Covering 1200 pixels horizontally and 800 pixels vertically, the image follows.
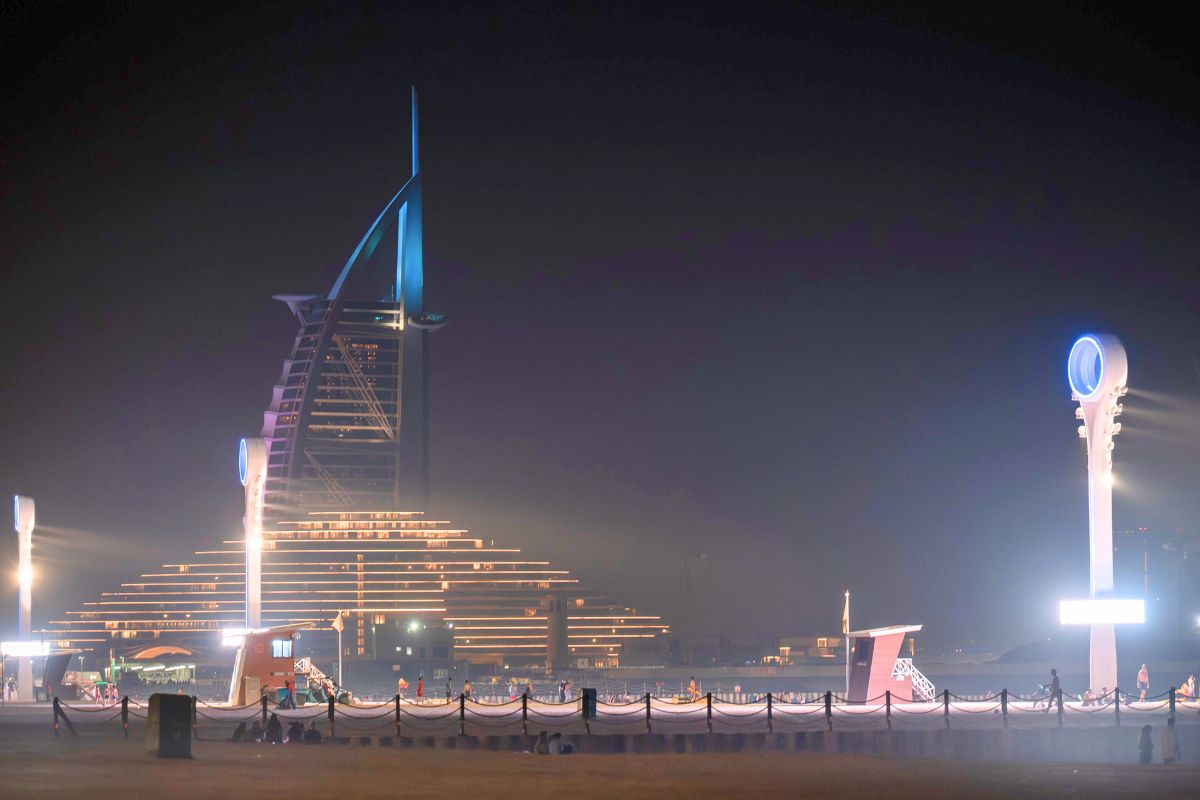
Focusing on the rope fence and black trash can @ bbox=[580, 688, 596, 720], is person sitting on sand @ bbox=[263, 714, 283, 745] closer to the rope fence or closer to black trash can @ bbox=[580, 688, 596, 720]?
the rope fence

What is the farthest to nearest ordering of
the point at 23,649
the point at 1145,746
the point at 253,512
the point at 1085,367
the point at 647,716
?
the point at 23,649
the point at 253,512
the point at 1085,367
the point at 647,716
the point at 1145,746

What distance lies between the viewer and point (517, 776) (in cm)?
2503

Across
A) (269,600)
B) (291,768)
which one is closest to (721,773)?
(291,768)

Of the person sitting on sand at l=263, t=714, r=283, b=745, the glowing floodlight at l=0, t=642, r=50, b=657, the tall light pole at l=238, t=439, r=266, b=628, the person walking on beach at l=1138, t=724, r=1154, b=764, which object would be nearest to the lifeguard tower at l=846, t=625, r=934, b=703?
the person walking on beach at l=1138, t=724, r=1154, b=764

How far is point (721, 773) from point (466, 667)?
89.7 metres

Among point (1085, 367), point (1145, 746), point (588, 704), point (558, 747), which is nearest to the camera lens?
point (558, 747)

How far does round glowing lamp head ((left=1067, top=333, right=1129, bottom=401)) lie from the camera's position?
130 feet

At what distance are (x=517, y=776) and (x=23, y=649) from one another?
36.3 metres

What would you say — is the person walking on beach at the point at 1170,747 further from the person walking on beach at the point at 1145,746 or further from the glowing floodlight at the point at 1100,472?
the glowing floodlight at the point at 1100,472

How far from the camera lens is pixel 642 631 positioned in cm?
14100

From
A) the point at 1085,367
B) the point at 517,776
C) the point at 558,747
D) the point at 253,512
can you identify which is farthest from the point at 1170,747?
the point at 253,512

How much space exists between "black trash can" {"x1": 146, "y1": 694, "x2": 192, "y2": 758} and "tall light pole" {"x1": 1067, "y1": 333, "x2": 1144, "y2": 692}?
919 inches

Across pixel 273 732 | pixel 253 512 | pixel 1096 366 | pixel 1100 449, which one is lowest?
pixel 273 732

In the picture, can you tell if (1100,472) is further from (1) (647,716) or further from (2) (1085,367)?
(1) (647,716)
